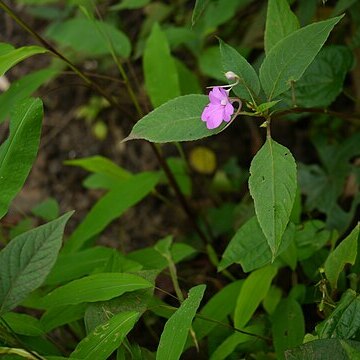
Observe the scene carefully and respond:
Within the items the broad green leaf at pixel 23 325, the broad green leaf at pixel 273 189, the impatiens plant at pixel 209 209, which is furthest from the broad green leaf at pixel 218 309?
the broad green leaf at pixel 273 189

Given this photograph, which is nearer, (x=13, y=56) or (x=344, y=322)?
(x=344, y=322)

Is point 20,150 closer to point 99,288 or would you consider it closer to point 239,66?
point 99,288

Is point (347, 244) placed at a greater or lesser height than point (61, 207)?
greater

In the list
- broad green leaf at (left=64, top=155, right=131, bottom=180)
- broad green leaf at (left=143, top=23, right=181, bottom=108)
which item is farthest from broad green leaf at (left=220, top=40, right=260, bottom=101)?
broad green leaf at (left=64, top=155, right=131, bottom=180)

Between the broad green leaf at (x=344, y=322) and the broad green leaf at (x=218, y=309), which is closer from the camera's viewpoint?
the broad green leaf at (x=344, y=322)

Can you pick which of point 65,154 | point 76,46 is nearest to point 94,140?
point 65,154

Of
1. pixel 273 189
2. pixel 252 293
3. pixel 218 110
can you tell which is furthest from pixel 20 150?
pixel 252 293

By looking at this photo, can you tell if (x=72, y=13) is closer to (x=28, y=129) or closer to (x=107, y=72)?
(x=107, y=72)

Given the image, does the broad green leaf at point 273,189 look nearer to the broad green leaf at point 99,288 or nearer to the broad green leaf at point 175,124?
the broad green leaf at point 175,124
